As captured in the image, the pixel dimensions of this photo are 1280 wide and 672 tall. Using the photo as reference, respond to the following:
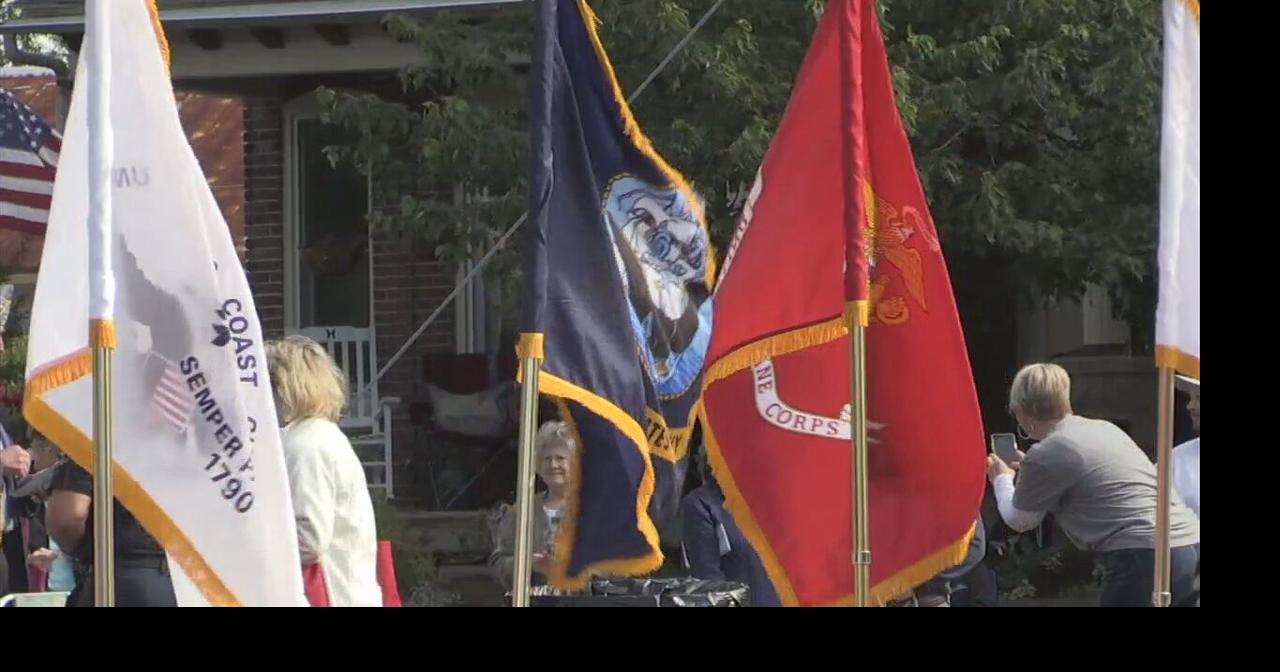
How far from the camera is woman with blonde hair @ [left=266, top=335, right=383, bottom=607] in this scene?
525cm

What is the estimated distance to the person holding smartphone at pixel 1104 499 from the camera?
6.46 metres

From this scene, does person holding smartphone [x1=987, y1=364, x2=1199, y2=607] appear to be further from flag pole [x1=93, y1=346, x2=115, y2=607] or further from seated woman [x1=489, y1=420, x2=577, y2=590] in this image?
flag pole [x1=93, y1=346, x2=115, y2=607]

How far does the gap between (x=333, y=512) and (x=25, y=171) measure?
21.8 feet

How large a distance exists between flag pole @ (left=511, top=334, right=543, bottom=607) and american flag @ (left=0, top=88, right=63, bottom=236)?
6434 mm

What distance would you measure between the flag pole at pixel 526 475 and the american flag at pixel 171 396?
33.8 inches

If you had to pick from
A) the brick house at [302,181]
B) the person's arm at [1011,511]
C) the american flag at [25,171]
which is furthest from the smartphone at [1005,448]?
the american flag at [25,171]

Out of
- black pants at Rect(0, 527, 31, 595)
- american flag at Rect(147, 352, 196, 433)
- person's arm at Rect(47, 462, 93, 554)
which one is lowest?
black pants at Rect(0, 527, 31, 595)

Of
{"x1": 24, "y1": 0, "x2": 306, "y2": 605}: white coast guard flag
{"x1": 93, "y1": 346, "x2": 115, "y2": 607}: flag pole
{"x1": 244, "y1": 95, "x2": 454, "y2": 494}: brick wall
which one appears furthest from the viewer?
{"x1": 244, "y1": 95, "x2": 454, "y2": 494}: brick wall

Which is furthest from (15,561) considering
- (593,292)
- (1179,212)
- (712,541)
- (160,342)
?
(1179,212)

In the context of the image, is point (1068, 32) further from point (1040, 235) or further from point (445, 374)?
point (445, 374)

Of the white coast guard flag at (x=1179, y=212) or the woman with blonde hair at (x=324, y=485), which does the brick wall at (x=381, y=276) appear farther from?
the white coast guard flag at (x=1179, y=212)

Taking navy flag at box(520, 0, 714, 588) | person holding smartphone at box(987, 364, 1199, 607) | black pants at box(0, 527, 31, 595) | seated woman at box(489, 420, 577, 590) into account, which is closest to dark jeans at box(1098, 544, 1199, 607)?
person holding smartphone at box(987, 364, 1199, 607)

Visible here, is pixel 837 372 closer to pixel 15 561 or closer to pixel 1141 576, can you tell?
pixel 1141 576
